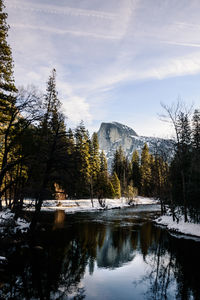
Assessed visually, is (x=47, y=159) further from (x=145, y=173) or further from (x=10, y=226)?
(x=145, y=173)

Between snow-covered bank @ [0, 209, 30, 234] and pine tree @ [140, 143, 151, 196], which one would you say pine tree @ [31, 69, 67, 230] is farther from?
pine tree @ [140, 143, 151, 196]

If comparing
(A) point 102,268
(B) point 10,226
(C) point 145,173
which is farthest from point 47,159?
(C) point 145,173

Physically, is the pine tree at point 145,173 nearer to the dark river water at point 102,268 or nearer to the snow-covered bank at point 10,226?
the dark river water at point 102,268

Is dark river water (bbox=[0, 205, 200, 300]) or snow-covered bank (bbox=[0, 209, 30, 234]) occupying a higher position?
snow-covered bank (bbox=[0, 209, 30, 234])

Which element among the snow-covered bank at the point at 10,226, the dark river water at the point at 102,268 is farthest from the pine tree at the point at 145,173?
the snow-covered bank at the point at 10,226

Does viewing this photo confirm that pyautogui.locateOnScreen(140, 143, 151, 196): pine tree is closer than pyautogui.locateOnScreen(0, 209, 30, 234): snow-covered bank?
No

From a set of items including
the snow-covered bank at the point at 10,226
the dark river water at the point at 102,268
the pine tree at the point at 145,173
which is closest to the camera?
the dark river water at the point at 102,268

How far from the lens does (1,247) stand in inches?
529

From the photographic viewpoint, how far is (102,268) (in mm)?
11727

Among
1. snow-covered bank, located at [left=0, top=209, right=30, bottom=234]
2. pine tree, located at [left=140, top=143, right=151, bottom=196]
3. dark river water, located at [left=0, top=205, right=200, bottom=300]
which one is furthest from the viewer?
pine tree, located at [left=140, top=143, right=151, bottom=196]

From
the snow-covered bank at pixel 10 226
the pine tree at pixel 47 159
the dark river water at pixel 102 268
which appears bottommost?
the dark river water at pixel 102 268

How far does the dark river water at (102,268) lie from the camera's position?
28.5 ft

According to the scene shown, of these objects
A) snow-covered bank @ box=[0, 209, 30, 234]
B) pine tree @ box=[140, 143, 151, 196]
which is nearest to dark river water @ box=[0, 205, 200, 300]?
snow-covered bank @ box=[0, 209, 30, 234]

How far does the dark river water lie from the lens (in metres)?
8.69
